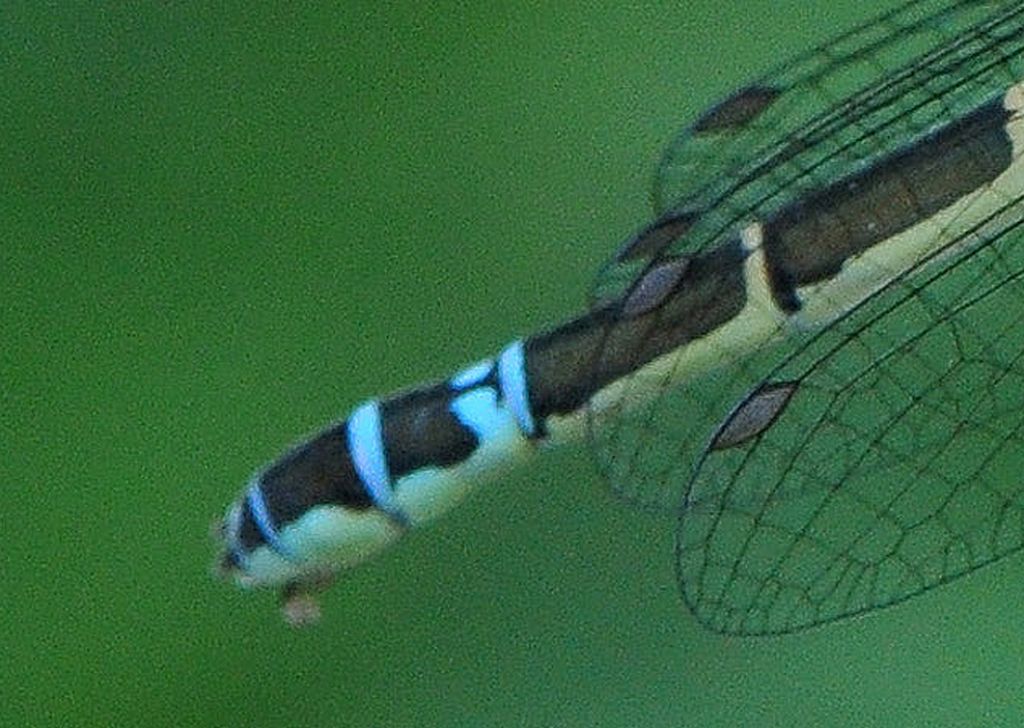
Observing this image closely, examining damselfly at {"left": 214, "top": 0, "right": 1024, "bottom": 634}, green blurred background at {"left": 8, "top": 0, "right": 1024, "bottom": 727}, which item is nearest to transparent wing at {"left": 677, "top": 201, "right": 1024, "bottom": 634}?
damselfly at {"left": 214, "top": 0, "right": 1024, "bottom": 634}

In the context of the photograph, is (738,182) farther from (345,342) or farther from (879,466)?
(345,342)

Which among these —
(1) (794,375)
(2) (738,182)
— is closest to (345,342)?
(2) (738,182)

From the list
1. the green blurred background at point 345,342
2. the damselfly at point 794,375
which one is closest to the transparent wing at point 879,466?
the damselfly at point 794,375

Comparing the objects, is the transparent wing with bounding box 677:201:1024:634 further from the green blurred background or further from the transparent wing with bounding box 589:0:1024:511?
the green blurred background

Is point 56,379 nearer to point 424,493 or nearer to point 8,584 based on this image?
point 8,584

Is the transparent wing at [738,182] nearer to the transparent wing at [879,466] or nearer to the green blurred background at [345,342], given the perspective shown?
the transparent wing at [879,466]

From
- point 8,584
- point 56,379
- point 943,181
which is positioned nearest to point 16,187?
point 56,379

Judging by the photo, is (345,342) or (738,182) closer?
(738,182)
